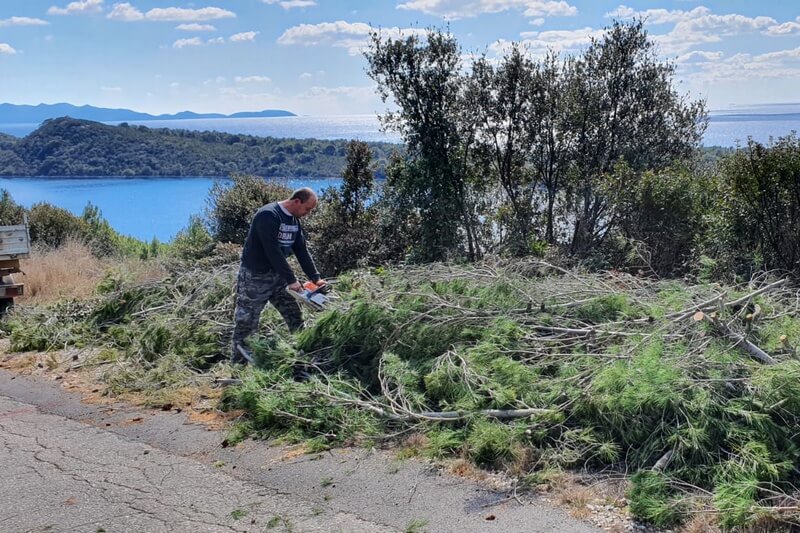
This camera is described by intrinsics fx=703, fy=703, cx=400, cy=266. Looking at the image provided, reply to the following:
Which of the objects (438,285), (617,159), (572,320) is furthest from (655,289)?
(617,159)

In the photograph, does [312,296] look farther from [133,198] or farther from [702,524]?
[133,198]

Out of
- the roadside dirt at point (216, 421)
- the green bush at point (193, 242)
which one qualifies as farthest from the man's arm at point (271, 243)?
the green bush at point (193, 242)

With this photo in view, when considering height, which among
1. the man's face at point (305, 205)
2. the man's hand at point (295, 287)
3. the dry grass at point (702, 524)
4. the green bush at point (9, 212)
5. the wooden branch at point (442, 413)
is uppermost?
the man's face at point (305, 205)

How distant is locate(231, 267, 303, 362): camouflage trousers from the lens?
7383 mm

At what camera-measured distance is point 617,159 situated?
11.6 metres

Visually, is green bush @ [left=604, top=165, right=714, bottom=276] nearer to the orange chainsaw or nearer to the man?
the orange chainsaw

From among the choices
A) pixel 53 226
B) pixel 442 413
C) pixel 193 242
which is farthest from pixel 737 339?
pixel 53 226

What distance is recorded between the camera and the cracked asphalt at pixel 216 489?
4281 mm

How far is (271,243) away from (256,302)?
72 centimetres

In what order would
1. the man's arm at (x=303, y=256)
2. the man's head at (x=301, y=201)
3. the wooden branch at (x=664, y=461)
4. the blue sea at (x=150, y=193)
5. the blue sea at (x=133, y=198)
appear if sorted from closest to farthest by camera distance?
the wooden branch at (x=664, y=461), the man's head at (x=301, y=201), the man's arm at (x=303, y=256), the blue sea at (x=150, y=193), the blue sea at (x=133, y=198)

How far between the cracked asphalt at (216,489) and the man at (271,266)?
152 cm

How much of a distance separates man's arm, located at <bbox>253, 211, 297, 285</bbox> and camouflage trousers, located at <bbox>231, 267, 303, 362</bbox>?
13.7 inches

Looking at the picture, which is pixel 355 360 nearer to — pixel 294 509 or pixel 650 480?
pixel 294 509

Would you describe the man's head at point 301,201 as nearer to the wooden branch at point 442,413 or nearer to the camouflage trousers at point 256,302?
the camouflage trousers at point 256,302
